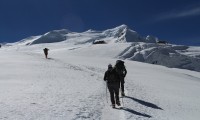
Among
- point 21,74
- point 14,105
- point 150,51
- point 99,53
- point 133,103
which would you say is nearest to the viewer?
point 14,105

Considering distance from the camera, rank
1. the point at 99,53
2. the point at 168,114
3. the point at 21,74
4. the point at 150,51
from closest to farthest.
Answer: the point at 168,114, the point at 21,74, the point at 99,53, the point at 150,51

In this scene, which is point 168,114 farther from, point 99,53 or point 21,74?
point 99,53

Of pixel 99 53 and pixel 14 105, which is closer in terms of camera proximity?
pixel 14 105

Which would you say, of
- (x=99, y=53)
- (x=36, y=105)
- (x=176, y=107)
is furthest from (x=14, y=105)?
(x=99, y=53)

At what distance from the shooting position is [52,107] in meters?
16.1

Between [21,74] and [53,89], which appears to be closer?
[53,89]

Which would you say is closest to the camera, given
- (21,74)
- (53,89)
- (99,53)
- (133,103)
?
(133,103)

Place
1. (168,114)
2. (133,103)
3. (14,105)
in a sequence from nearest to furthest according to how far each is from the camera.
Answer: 1. (14,105)
2. (168,114)
3. (133,103)

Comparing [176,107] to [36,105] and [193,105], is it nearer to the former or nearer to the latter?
[193,105]

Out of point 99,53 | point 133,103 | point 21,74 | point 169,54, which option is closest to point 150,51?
point 169,54

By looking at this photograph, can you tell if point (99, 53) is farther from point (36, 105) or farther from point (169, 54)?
point (36, 105)

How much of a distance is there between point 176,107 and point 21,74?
13.2 metres

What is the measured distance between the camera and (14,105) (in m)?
15.9

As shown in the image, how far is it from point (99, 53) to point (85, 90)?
265 ft
